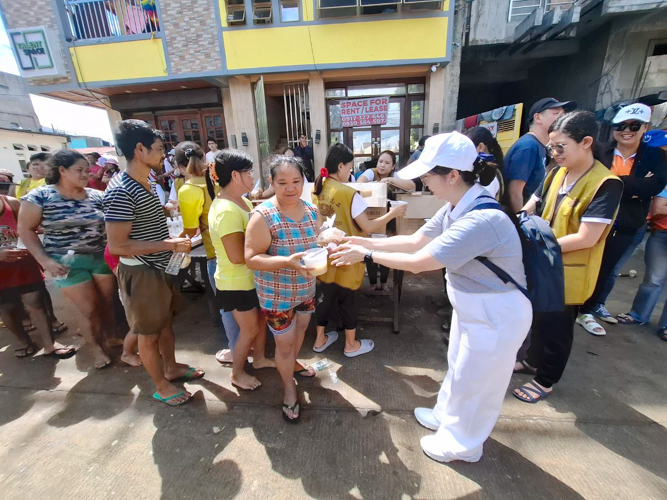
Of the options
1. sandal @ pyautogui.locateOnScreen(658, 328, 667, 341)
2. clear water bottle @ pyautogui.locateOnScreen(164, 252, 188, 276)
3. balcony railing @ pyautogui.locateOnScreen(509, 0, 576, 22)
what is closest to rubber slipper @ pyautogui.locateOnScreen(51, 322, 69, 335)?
clear water bottle @ pyautogui.locateOnScreen(164, 252, 188, 276)

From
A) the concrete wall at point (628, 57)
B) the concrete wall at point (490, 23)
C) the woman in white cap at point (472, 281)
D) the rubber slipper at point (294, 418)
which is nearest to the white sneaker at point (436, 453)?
the woman in white cap at point (472, 281)

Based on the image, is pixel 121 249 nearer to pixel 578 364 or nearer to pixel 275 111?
pixel 578 364

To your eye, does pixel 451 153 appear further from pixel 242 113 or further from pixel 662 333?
pixel 242 113

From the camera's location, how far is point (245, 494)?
1.60 m

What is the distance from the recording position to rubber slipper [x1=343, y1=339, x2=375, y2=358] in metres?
2.72

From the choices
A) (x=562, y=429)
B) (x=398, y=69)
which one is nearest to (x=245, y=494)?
(x=562, y=429)

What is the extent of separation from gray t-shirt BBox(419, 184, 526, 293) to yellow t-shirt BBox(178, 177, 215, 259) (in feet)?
6.72

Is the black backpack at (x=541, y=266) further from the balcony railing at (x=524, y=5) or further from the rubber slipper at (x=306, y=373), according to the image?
the balcony railing at (x=524, y=5)

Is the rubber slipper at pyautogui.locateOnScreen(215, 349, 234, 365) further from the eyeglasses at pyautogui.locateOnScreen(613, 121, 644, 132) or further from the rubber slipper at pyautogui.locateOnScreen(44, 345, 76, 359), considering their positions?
the eyeglasses at pyautogui.locateOnScreen(613, 121, 644, 132)

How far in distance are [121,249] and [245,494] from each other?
157cm

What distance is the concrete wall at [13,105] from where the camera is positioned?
20375mm

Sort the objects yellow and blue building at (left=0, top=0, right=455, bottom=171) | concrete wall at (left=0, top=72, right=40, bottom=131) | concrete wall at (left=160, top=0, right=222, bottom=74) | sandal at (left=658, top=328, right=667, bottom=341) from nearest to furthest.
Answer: sandal at (left=658, top=328, right=667, bottom=341) → yellow and blue building at (left=0, top=0, right=455, bottom=171) → concrete wall at (left=160, top=0, right=222, bottom=74) → concrete wall at (left=0, top=72, right=40, bottom=131)

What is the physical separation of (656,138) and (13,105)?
3278 centimetres

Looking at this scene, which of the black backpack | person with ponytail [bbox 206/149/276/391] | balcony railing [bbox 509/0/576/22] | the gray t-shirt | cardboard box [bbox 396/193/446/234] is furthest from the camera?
balcony railing [bbox 509/0/576/22]
